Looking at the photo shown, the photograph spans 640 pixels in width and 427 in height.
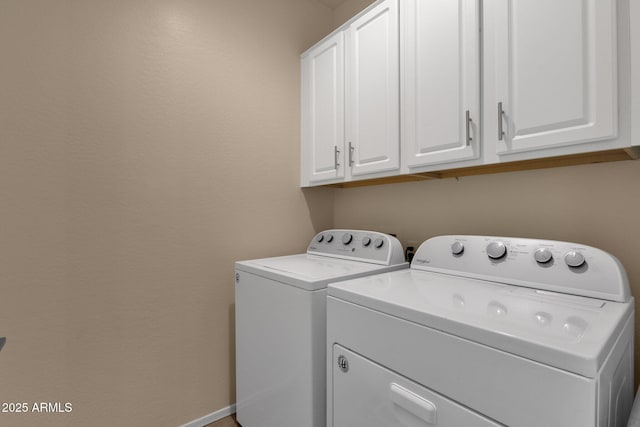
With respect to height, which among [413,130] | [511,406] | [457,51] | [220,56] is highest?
[220,56]

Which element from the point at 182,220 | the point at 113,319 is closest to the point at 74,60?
the point at 182,220

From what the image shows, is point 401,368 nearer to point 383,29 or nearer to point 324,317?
point 324,317

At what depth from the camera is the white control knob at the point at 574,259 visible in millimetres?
949

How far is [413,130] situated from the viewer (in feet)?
4.50

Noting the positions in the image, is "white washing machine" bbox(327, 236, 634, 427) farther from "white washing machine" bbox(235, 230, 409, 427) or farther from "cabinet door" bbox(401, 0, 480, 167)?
"cabinet door" bbox(401, 0, 480, 167)

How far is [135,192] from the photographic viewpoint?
58.4 inches

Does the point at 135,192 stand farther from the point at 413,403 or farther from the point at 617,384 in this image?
the point at 617,384

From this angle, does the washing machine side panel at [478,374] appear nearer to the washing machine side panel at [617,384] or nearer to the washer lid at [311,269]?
the washing machine side panel at [617,384]

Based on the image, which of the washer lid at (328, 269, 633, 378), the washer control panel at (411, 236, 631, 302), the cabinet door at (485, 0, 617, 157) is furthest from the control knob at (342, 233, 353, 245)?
the cabinet door at (485, 0, 617, 157)

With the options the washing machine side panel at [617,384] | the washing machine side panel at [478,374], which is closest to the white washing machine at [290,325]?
the washing machine side panel at [478,374]

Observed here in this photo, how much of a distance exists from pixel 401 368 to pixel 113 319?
4.31ft

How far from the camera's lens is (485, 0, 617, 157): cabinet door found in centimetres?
88

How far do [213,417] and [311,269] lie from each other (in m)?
1.07

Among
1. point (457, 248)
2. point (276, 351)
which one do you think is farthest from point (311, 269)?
point (457, 248)
